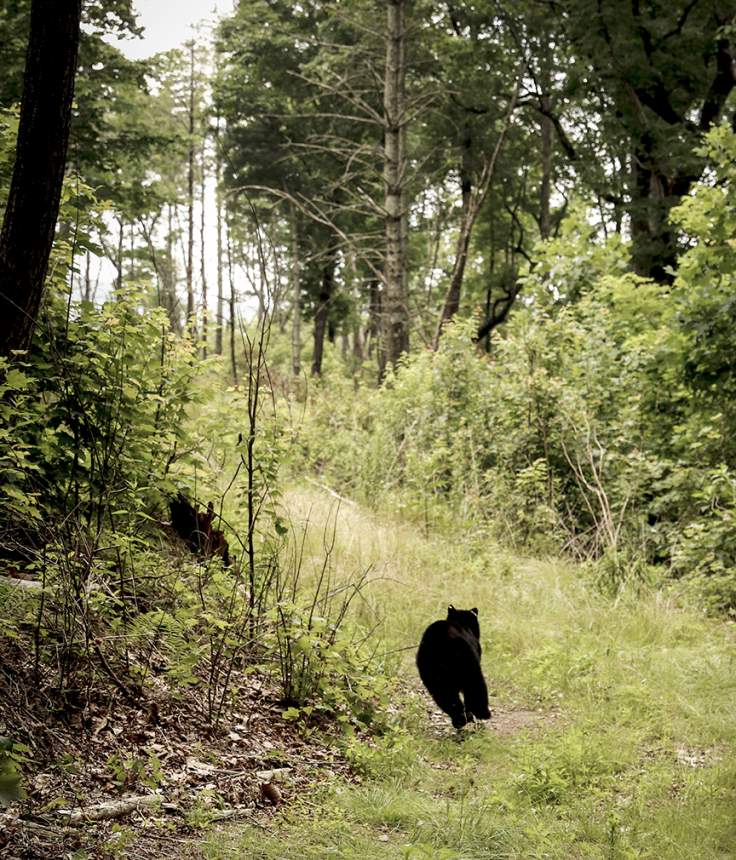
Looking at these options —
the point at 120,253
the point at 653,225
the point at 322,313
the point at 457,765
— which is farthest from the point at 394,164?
the point at 322,313

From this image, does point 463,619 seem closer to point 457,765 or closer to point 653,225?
point 457,765

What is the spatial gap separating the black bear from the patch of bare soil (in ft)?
2.69

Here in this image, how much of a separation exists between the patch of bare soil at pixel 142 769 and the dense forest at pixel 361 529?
0.02 meters

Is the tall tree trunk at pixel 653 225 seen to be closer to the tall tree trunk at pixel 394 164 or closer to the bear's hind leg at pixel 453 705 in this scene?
the tall tree trunk at pixel 394 164

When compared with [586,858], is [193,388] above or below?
above

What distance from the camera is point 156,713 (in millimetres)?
4398

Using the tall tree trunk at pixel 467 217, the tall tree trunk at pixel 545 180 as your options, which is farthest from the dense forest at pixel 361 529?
the tall tree trunk at pixel 545 180

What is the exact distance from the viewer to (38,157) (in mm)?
4844

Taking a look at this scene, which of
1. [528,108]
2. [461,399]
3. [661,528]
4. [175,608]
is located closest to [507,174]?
[528,108]

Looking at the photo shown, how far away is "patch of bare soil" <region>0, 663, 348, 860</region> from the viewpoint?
3203 millimetres

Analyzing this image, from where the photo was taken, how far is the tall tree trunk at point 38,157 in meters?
4.76

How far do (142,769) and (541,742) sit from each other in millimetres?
2545

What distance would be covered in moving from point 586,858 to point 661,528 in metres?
7.22

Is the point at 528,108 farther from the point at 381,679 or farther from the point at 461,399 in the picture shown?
the point at 381,679
